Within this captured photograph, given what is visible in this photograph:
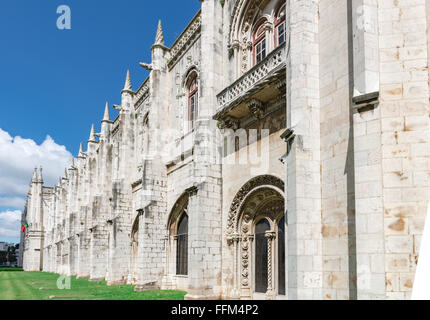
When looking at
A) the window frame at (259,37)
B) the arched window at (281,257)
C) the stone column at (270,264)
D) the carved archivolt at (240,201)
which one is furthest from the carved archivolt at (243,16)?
the stone column at (270,264)

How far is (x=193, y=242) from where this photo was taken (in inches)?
517

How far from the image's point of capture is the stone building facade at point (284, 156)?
6.58 meters

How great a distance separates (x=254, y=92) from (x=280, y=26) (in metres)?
2.51

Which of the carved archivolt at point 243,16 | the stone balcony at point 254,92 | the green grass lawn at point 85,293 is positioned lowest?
the green grass lawn at point 85,293

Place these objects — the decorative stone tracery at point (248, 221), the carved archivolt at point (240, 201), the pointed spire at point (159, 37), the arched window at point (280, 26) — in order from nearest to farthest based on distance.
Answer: the decorative stone tracery at point (248, 221) → the carved archivolt at point (240, 201) → the arched window at point (280, 26) → the pointed spire at point (159, 37)

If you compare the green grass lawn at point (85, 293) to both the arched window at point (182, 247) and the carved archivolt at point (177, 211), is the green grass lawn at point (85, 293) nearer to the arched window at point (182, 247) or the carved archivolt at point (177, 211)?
the arched window at point (182, 247)

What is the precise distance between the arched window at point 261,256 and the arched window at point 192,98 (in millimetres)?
6465

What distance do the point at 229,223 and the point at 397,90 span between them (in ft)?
25.3

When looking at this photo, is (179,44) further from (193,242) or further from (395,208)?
(395,208)

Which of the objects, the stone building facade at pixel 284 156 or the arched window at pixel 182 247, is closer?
the stone building facade at pixel 284 156

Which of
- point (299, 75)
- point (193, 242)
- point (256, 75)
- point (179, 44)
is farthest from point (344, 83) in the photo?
point (179, 44)

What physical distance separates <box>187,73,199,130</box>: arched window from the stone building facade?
12 centimetres

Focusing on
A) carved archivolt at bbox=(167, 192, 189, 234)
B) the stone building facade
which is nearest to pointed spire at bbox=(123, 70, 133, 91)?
the stone building facade

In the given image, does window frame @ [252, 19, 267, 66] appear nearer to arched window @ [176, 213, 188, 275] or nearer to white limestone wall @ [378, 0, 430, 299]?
white limestone wall @ [378, 0, 430, 299]
